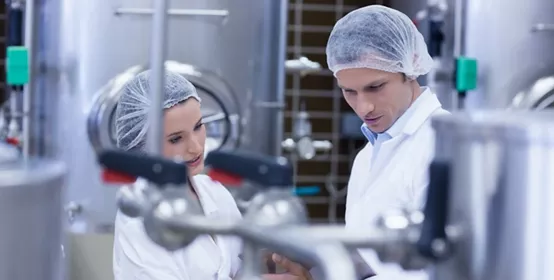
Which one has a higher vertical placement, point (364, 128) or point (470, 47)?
point (470, 47)

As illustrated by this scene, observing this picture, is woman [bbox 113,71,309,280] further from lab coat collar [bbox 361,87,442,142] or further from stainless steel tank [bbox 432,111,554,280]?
stainless steel tank [bbox 432,111,554,280]

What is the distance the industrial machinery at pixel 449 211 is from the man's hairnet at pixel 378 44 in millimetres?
902

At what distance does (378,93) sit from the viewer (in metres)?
1.63

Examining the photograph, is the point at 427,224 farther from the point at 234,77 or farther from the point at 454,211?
the point at 234,77

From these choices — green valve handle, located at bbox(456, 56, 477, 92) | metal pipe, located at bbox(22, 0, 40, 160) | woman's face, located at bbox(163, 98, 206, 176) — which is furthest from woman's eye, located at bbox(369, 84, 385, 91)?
metal pipe, located at bbox(22, 0, 40, 160)

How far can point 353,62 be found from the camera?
1.62m

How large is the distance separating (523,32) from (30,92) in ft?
4.15

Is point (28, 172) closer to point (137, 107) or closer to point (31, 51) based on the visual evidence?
point (137, 107)

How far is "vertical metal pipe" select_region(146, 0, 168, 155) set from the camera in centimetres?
73

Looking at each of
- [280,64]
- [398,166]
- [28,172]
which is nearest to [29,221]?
→ [28,172]

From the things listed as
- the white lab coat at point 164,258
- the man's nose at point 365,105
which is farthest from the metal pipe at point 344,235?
the man's nose at point 365,105

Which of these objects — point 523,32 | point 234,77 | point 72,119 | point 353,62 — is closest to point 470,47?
point 523,32

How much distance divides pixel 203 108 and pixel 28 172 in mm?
1447

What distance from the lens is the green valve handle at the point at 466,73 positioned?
7.60 ft
